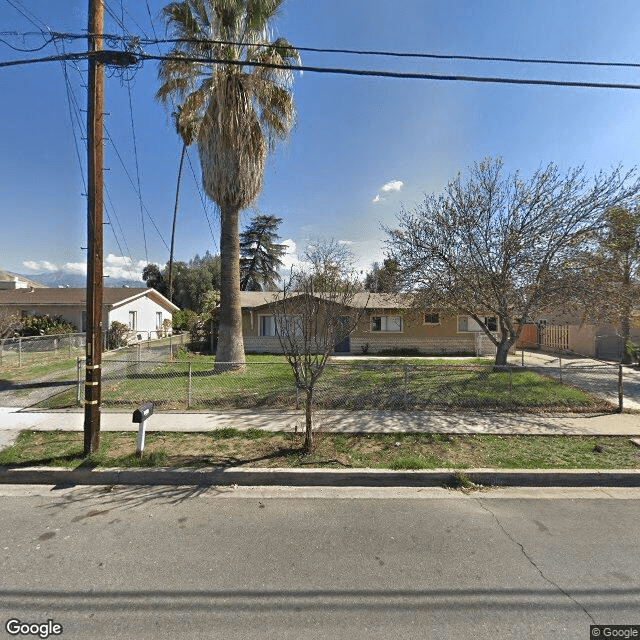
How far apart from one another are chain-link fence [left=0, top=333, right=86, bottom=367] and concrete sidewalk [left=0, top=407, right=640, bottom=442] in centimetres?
862

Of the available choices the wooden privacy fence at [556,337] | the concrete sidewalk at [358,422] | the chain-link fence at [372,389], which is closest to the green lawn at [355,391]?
the chain-link fence at [372,389]

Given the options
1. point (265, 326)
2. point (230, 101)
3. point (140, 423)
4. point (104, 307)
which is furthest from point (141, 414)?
point (104, 307)

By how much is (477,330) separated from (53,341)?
22.2 meters

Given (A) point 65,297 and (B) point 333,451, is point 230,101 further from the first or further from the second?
(A) point 65,297

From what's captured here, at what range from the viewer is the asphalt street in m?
2.44

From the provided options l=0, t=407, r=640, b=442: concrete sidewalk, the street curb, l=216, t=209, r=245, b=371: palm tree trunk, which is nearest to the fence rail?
l=216, t=209, r=245, b=371: palm tree trunk

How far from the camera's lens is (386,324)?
1939 cm

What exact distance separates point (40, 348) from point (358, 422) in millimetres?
16996

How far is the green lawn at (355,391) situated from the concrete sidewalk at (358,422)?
51 cm

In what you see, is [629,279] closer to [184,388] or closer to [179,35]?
[184,388]

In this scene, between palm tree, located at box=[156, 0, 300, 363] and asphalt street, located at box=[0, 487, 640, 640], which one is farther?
palm tree, located at box=[156, 0, 300, 363]

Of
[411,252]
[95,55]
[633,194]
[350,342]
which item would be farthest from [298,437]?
[350,342]

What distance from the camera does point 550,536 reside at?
3.47 metres

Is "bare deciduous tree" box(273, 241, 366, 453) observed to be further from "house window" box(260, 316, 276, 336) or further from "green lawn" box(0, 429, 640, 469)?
"house window" box(260, 316, 276, 336)
